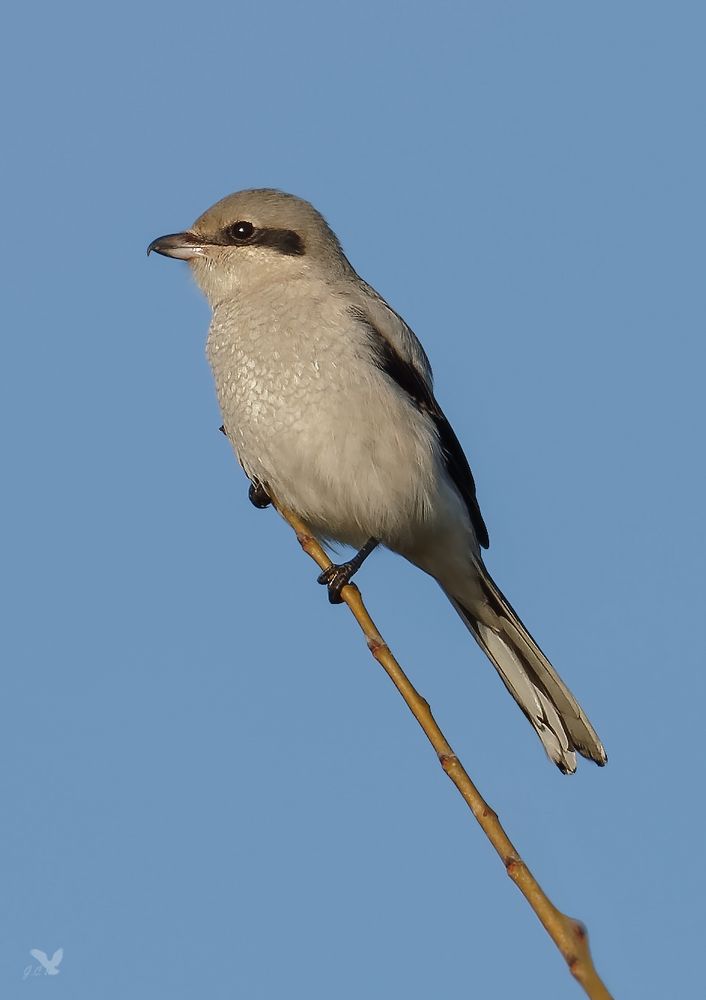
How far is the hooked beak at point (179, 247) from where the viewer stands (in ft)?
16.9

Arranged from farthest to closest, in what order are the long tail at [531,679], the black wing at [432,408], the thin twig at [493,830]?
1. the black wing at [432,408]
2. the long tail at [531,679]
3. the thin twig at [493,830]

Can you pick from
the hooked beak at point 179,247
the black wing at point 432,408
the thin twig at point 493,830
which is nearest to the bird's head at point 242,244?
the hooked beak at point 179,247

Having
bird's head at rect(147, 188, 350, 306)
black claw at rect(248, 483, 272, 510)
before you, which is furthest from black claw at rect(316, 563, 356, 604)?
bird's head at rect(147, 188, 350, 306)

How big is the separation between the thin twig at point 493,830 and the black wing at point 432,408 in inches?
71.4

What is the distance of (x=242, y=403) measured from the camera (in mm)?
4691

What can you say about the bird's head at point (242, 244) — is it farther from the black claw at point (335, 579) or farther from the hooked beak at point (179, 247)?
the black claw at point (335, 579)

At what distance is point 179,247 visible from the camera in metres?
5.18

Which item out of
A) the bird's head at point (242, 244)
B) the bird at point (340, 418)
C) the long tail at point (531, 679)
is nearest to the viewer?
the long tail at point (531, 679)

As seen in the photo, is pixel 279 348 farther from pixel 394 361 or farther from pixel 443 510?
pixel 443 510

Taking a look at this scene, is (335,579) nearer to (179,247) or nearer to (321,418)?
(321,418)

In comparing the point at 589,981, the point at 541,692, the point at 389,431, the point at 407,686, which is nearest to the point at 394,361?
the point at 389,431

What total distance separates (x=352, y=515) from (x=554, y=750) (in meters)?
1.12

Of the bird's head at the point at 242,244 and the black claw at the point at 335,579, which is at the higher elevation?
the bird's head at the point at 242,244

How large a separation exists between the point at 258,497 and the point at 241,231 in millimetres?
1057
